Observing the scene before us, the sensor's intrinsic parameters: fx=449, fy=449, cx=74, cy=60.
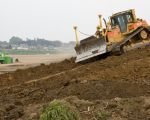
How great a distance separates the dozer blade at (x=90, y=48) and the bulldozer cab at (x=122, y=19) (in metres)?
1.51

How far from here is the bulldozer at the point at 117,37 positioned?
2130 centimetres

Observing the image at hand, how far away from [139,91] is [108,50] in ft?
34.2

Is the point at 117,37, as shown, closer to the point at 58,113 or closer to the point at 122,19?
the point at 122,19

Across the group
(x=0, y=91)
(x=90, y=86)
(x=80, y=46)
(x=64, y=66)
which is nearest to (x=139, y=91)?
(x=90, y=86)

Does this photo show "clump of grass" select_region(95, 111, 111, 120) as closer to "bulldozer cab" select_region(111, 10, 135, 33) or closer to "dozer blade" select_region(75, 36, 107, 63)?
"dozer blade" select_region(75, 36, 107, 63)

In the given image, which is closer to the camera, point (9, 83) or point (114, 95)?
point (114, 95)

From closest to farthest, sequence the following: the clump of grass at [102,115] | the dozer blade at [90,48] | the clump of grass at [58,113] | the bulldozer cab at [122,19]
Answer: the clump of grass at [58,113], the clump of grass at [102,115], the dozer blade at [90,48], the bulldozer cab at [122,19]

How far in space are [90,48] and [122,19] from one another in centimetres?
265

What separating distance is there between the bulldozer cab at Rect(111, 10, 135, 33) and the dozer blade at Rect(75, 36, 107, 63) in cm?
151

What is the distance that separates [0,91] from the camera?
1519 centimetres

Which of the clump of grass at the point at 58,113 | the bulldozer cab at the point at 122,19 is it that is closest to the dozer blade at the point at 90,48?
the bulldozer cab at the point at 122,19

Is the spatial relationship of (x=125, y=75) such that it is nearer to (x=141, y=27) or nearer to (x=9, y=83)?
(x=9, y=83)

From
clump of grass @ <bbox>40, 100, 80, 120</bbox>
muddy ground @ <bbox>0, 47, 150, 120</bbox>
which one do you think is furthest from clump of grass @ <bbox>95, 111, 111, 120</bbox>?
clump of grass @ <bbox>40, 100, 80, 120</bbox>

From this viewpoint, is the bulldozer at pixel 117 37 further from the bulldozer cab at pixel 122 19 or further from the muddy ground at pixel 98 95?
the muddy ground at pixel 98 95
